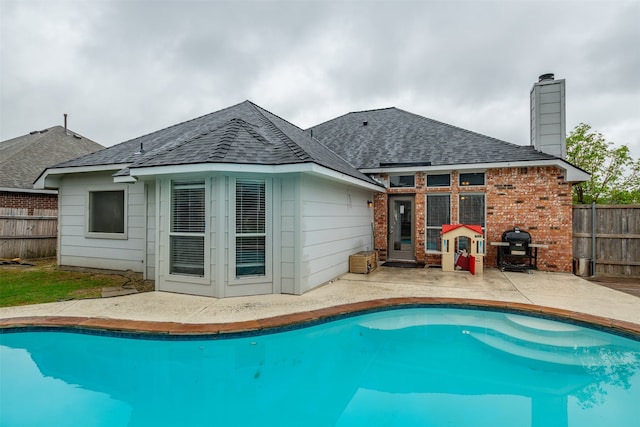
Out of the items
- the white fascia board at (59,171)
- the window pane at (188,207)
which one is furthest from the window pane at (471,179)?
the white fascia board at (59,171)

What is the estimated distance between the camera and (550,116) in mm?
8523

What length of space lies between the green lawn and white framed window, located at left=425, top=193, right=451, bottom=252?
848 cm

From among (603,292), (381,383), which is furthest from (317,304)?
(603,292)

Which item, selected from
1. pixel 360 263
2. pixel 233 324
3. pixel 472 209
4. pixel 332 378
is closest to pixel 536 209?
pixel 472 209

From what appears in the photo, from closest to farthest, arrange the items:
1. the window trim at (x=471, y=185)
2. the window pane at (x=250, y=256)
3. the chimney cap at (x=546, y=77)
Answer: the window pane at (x=250, y=256)
the chimney cap at (x=546, y=77)
the window trim at (x=471, y=185)

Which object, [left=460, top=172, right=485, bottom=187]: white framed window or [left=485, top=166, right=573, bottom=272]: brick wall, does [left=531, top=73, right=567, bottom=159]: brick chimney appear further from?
[left=460, top=172, right=485, bottom=187]: white framed window

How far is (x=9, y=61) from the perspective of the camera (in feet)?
33.2

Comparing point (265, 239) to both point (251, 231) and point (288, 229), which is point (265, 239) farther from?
point (288, 229)

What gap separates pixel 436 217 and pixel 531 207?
2.53 meters

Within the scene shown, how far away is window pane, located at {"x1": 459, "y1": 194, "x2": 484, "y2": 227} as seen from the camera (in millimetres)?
9195

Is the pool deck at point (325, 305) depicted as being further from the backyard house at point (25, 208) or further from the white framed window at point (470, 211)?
the backyard house at point (25, 208)

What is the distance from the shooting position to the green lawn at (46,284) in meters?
Result: 5.57

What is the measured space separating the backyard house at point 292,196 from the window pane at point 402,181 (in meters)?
0.03

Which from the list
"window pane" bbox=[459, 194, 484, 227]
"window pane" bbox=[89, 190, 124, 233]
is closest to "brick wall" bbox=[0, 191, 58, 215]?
"window pane" bbox=[89, 190, 124, 233]
